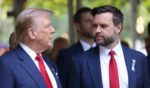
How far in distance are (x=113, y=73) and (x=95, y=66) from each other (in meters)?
0.20

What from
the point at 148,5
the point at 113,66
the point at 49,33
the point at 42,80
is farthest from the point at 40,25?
the point at 148,5

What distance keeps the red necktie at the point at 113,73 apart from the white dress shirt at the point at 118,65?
0.12 feet

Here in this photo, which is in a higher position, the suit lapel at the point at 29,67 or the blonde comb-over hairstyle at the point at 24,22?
the blonde comb-over hairstyle at the point at 24,22

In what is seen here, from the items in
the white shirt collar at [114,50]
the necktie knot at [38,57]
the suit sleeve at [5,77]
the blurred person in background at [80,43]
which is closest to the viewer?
the suit sleeve at [5,77]

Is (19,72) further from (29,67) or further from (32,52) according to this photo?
(32,52)

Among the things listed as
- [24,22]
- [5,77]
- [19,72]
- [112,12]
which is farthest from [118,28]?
[5,77]

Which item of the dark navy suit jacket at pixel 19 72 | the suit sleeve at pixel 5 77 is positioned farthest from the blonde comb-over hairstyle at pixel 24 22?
the suit sleeve at pixel 5 77

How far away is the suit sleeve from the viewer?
18.0ft

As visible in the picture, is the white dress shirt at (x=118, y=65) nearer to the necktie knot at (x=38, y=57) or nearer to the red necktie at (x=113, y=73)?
the red necktie at (x=113, y=73)

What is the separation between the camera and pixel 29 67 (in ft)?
18.7

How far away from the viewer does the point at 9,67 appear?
219 inches

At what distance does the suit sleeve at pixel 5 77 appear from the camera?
5.48 m

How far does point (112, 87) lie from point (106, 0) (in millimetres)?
12241

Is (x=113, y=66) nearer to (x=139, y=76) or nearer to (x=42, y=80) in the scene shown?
(x=139, y=76)
